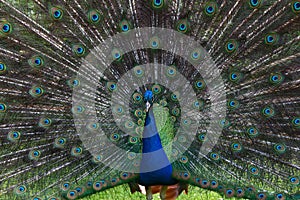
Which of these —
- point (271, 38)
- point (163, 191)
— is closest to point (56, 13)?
point (271, 38)

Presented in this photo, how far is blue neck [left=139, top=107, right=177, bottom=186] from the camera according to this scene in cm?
243

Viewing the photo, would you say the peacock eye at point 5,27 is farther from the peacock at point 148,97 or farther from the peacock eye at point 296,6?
the peacock eye at point 296,6

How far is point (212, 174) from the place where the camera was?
2.45 m

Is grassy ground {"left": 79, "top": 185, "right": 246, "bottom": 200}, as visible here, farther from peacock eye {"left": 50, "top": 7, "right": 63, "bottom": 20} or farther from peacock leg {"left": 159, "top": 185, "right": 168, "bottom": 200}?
peacock eye {"left": 50, "top": 7, "right": 63, "bottom": 20}

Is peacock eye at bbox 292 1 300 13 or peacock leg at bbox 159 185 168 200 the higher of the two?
peacock eye at bbox 292 1 300 13

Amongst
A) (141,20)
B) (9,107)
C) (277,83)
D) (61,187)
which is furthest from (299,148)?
(9,107)

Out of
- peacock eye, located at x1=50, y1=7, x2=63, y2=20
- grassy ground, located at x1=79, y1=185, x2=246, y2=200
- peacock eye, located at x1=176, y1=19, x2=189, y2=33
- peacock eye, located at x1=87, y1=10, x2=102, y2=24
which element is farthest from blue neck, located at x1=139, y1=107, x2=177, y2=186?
grassy ground, located at x1=79, y1=185, x2=246, y2=200

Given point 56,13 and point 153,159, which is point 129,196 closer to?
point 153,159

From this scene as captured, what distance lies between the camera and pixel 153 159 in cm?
244

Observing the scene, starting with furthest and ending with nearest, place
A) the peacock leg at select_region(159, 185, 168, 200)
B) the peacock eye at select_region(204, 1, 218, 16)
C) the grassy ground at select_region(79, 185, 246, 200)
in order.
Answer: the grassy ground at select_region(79, 185, 246, 200) < the peacock leg at select_region(159, 185, 168, 200) < the peacock eye at select_region(204, 1, 218, 16)

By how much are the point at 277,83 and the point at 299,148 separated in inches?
18.6

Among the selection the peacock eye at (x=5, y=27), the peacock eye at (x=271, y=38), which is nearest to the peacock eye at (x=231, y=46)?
the peacock eye at (x=271, y=38)

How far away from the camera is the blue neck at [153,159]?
243 centimetres

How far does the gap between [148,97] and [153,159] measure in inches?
18.1
